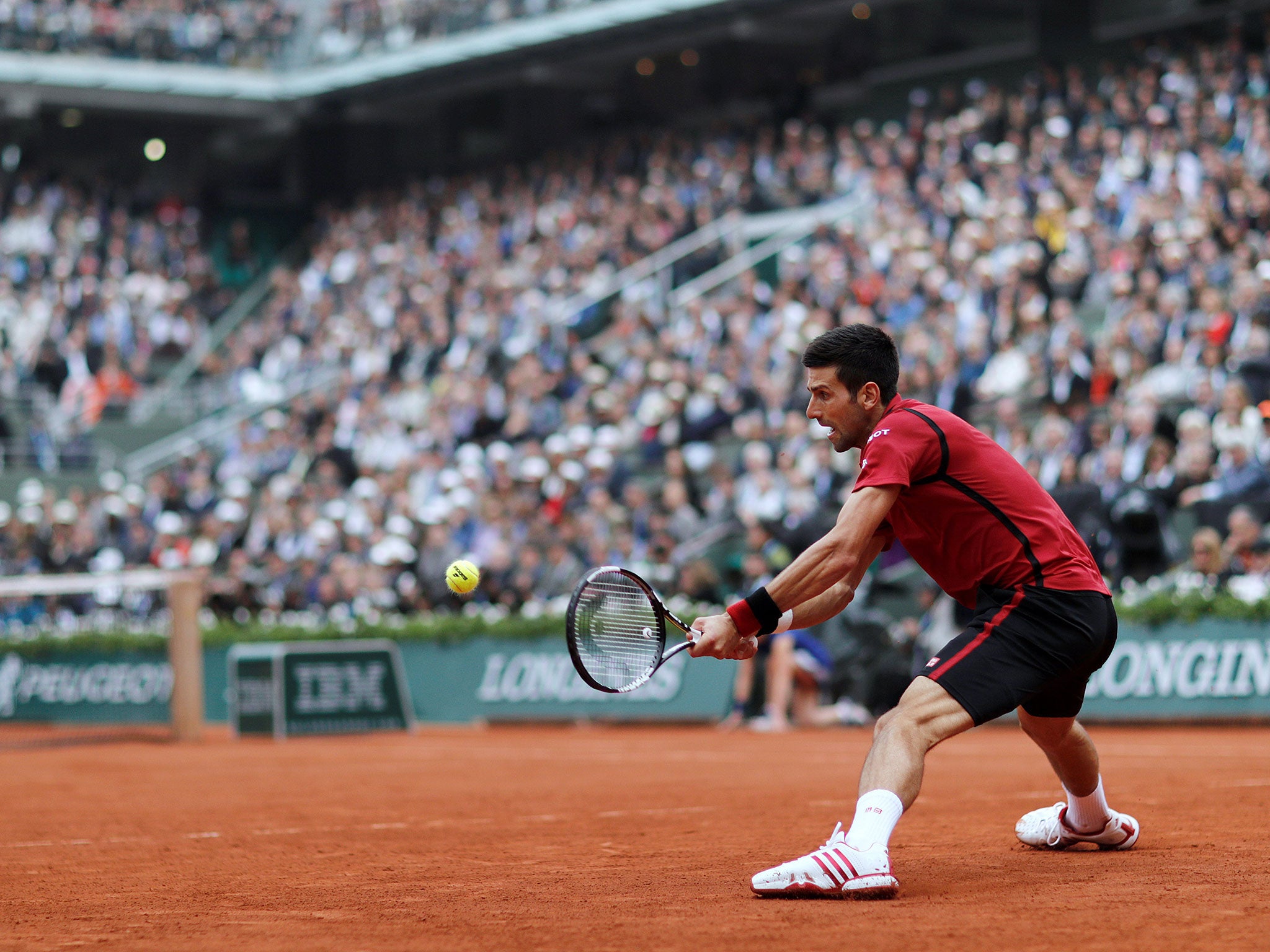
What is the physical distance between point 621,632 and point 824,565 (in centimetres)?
87

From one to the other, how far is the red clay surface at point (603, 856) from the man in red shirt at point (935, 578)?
310 mm

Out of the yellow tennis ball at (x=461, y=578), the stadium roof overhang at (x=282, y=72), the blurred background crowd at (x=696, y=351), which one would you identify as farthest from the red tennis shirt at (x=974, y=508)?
the stadium roof overhang at (x=282, y=72)

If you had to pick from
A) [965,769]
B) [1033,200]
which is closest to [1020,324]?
[1033,200]

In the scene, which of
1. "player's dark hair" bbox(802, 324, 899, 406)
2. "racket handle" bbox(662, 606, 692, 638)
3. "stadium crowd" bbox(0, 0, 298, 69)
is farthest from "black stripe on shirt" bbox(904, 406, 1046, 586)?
"stadium crowd" bbox(0, 0, 298, 69)

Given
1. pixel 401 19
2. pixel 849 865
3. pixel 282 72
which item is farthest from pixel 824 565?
pixel 282 72

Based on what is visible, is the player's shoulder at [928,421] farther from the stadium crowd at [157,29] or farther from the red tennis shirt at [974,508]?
the stadium crowd at [157,29]

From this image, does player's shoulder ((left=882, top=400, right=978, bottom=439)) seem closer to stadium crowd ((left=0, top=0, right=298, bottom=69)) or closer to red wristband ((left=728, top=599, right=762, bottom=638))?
red wristband ((left=728, top=599, right=762, bottom=638))

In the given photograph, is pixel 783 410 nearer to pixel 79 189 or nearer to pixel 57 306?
pixel 57 306

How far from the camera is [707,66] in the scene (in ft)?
107

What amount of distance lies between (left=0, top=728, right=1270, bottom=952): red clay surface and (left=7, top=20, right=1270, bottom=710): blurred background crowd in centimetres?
409

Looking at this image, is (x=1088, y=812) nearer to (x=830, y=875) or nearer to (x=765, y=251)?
(x=830, y=875)

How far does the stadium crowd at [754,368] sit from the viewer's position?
1673 cm

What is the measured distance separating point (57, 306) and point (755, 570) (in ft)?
61.5

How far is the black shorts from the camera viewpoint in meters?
5.91
